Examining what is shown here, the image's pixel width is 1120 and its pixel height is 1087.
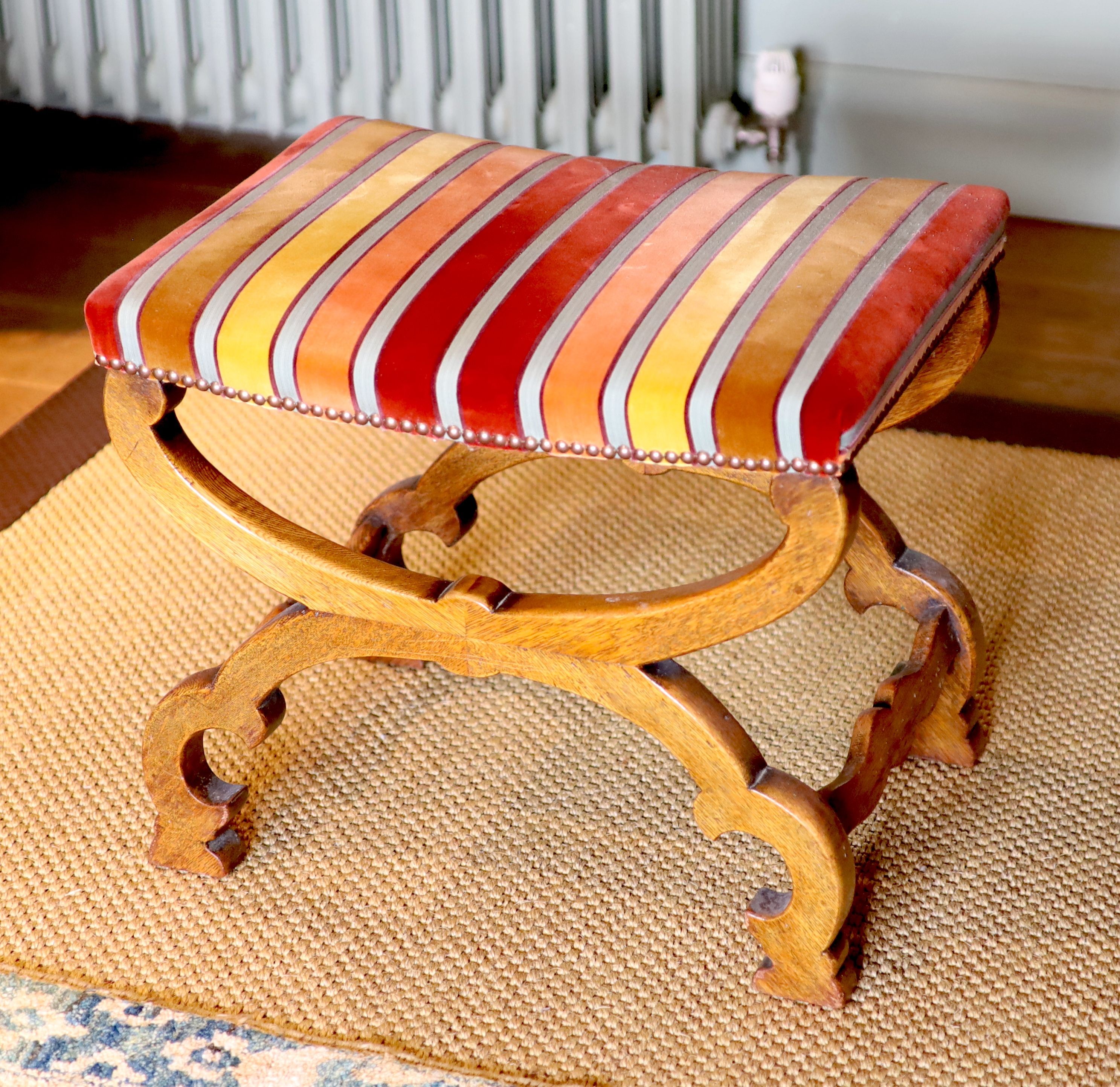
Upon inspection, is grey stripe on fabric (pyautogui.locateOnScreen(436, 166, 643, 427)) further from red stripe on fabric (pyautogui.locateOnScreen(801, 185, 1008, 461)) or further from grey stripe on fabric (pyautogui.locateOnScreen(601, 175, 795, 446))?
red stripe on fabric (pyautogui.locateOnScreen(801, 185, 1008, 461))

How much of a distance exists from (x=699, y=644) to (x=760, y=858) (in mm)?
262

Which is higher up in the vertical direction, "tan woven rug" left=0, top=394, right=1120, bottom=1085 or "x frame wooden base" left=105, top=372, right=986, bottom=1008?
"x frame wooden base" left=105, top=372, right=986, bottom=1008

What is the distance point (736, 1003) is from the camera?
2.97 feet

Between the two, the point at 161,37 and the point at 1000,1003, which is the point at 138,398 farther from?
the point at 161,37

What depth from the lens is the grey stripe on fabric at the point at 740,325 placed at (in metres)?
0.74

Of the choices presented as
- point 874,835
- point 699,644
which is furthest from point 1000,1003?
point 699,644

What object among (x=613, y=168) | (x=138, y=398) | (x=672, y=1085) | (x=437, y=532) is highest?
(x=613, y=168)

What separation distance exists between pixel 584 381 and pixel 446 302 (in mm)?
110

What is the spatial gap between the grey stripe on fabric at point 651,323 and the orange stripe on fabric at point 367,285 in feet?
0.50

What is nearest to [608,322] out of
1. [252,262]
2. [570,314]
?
[570,314]

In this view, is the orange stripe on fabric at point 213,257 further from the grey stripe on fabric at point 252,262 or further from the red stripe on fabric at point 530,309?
the red stripe on fabric at point 530,309

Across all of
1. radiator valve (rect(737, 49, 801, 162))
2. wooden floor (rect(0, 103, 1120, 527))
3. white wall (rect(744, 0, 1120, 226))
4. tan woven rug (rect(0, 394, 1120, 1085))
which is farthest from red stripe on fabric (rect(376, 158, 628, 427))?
white wall (rect(744, 0, 1120, 226))

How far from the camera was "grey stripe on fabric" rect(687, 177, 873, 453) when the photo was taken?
740 mm

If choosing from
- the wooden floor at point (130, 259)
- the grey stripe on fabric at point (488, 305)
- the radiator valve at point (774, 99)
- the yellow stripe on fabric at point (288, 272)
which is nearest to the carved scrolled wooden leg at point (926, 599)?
the grey stripe on fabric at point (488, 305)
